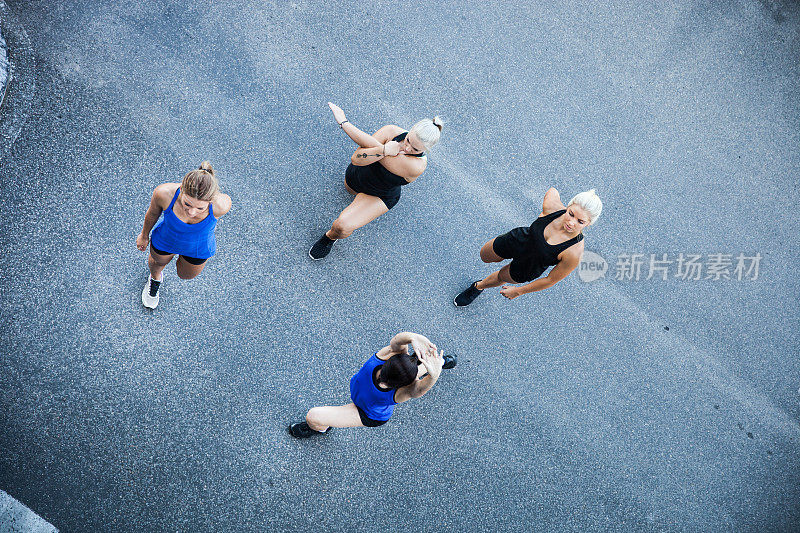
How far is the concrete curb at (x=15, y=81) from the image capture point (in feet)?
13.0

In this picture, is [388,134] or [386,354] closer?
[386,354]

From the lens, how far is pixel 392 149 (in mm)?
3572

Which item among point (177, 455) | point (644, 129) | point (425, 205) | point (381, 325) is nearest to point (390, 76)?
point (425, 205)

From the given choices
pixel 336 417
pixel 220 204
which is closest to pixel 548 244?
pixel 336 417

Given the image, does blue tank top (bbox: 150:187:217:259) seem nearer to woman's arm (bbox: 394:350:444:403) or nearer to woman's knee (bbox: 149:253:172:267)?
woman's knee (bbox: 149:253:172:267)

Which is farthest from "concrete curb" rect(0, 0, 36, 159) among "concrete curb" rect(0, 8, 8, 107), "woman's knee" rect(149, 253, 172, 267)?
"woman's knee" rect(149, 253, 172, 267)

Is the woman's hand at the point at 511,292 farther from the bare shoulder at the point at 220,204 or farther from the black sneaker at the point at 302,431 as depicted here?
the bare shoulder at the point at 220,204

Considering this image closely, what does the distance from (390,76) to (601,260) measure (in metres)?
2.83

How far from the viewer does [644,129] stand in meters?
5.38

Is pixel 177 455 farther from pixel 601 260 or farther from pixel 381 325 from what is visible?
pixel 601 260

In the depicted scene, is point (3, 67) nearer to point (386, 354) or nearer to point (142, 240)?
point (142, 240)

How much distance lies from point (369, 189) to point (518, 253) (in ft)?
4.22

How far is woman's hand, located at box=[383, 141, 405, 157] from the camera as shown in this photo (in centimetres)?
357

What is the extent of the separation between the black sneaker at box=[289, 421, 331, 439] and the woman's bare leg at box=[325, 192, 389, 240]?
4.91 ft
